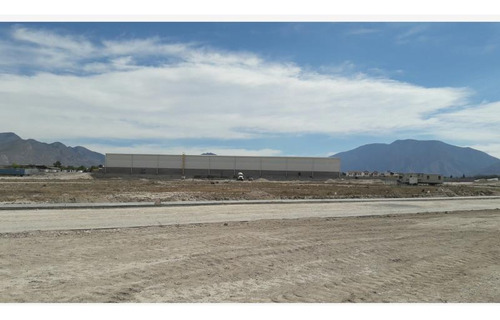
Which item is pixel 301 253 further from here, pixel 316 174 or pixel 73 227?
pixel 316 174

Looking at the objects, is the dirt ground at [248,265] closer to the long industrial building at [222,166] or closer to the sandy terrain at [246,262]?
the sandy terrain at [246,262]

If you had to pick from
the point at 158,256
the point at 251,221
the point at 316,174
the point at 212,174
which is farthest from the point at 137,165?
the point at 158,256

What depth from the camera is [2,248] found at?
10.6 metres

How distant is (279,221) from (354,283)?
9901 millimetres

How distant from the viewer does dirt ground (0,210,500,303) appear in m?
7.04

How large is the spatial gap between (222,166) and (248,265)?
101 m

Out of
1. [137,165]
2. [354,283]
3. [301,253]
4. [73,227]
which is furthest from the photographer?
[137,165]

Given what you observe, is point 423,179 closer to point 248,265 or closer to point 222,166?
point 222,166

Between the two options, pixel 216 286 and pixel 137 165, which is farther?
pixel 137 165

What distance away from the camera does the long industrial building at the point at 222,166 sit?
106 meters

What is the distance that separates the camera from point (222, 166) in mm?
109875

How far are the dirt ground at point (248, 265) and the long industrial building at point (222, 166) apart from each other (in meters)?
92.1

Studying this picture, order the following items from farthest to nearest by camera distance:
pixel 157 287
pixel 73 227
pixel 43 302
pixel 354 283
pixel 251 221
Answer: pixel 251 221
pixel 73 227
pixel 354 283
pixel 157 287
pixel 43 302

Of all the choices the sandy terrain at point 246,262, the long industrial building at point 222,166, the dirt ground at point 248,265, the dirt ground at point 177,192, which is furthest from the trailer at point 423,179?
the dirt ground at point 248,265
